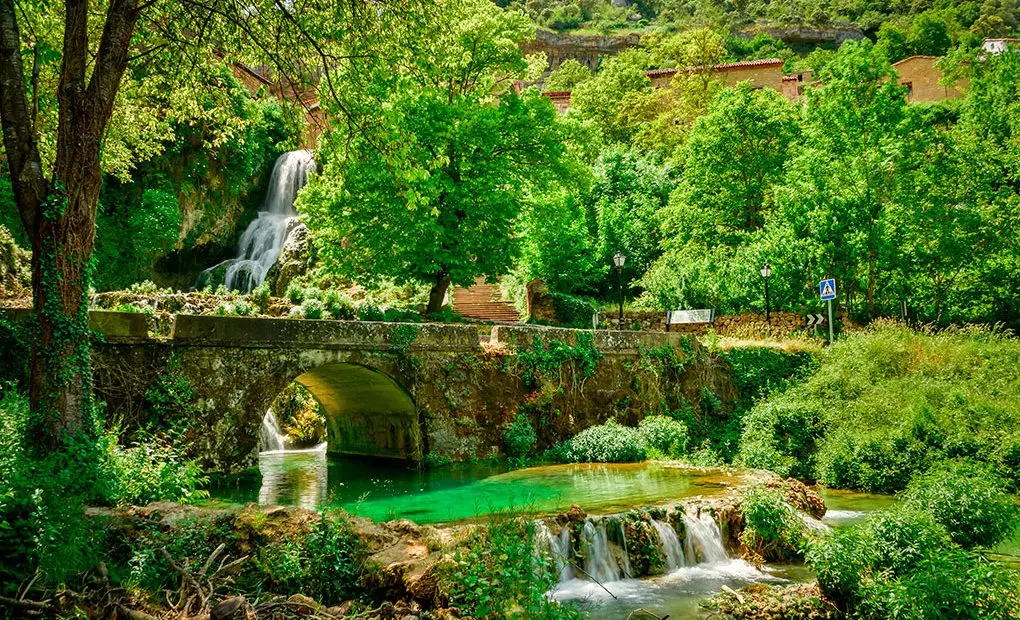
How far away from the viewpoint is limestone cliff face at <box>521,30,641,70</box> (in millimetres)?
88562

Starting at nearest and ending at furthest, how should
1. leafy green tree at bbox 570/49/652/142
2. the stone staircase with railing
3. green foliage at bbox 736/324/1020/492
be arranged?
green foliage at bbox 736/324/1020/492, the stone staircase with railing, leafy green tree at bbox 570/49/652/142

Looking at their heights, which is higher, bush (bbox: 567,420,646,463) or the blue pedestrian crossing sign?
the blue pedestrian crossing sign

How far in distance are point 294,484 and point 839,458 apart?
12196 mm

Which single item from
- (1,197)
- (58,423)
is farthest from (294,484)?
(1,197)

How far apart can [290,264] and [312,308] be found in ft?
35.2

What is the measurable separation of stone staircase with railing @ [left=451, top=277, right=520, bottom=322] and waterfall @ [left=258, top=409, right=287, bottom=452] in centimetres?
958

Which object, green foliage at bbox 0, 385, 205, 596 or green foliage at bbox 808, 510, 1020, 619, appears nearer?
green foliage at bbox 0, 385, 205, 596

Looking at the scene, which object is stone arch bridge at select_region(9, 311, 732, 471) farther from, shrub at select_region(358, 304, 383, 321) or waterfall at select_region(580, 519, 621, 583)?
waterfall at select_region(580, 519, 621, 583)

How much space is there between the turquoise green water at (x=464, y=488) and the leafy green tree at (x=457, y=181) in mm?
6652

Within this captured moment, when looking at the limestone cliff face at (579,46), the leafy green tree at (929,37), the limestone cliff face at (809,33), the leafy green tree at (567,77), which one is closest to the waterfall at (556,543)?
the leafy green tree at (567,77)

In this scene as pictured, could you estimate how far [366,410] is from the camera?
690 inches

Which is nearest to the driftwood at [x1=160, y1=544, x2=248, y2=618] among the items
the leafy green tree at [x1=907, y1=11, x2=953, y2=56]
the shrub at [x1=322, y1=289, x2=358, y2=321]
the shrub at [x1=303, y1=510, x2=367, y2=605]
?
the shrub at [x1=303, y1=510, x2=367, y2=605]

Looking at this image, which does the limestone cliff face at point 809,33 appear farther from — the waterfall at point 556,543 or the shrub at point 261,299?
the waterfall at point 556,543

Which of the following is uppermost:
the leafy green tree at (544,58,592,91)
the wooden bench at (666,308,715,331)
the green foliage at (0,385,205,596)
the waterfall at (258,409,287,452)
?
the leafy green tree at (544,58,592,91)
